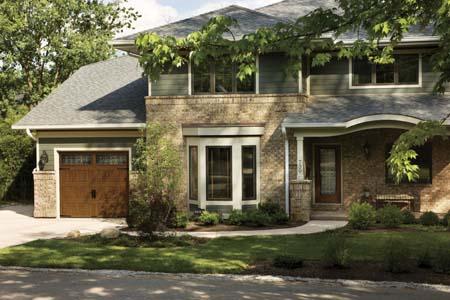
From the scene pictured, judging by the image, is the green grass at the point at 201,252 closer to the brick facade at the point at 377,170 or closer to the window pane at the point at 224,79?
the brick facade at the point at 377,170

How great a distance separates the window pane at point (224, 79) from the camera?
1908cm

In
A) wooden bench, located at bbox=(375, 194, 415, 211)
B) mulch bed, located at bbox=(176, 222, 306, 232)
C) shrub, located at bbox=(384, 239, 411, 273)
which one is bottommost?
mulch bed, located at bbox=(176, 222, 306, 232)

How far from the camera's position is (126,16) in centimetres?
3806

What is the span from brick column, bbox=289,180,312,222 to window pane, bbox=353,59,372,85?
4.42 metres

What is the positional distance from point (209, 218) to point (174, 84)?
4.55m

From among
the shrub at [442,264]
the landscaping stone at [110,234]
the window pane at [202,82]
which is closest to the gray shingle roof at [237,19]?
the window pane at [202,82]

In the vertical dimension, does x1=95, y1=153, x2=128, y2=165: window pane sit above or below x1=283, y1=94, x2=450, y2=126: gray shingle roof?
below

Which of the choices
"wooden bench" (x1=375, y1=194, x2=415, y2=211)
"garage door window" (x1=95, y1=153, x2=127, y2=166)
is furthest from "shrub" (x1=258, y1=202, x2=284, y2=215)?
"garage door window" (x1=95, y1=153, x2=127, y2=166)

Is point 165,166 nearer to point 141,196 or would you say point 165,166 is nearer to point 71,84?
point 141,196

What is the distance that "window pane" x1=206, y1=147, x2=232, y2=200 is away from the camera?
1877cm

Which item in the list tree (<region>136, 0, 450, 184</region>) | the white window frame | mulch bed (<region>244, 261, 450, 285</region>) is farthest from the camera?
the white window frame

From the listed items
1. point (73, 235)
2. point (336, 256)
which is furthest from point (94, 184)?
point (336, 256)

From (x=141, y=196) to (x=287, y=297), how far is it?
10330 mm

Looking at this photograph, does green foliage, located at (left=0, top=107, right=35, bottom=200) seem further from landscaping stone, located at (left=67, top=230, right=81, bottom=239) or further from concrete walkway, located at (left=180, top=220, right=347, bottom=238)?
concrete walkway, located at (left=180, top=220, right=347, bottom=238)
